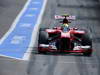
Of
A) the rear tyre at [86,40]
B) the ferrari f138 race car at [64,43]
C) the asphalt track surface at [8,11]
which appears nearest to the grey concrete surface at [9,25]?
the asphalt track surface at [8,11]

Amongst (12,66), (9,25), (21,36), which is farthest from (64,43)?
(9,25)

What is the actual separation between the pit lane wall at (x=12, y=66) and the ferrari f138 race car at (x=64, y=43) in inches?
62.4

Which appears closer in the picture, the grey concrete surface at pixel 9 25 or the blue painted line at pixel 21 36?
the grey concrete surface at pixel 9 25

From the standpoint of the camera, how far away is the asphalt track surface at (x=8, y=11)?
30322 mm

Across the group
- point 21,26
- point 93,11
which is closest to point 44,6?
point 93,11

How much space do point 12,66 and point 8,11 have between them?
18613 millimetres

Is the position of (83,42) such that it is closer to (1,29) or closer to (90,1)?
(1,29)

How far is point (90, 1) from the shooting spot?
4500 centimetres

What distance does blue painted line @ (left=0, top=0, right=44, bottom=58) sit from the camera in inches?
878

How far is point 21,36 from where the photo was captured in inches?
1043

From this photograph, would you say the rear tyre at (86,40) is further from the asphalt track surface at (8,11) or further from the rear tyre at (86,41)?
the asphalt track surface at (8,11)

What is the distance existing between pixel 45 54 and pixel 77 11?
16.9m

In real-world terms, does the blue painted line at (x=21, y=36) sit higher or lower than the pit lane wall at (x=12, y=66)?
lower

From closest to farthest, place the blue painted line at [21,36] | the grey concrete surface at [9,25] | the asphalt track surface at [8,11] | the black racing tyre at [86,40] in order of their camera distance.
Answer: the grey concrete surface at [9,25] → the black racing tyre at [86,40] → the blue painted line at [21,36] → the asphalt track surface at [8,11]
